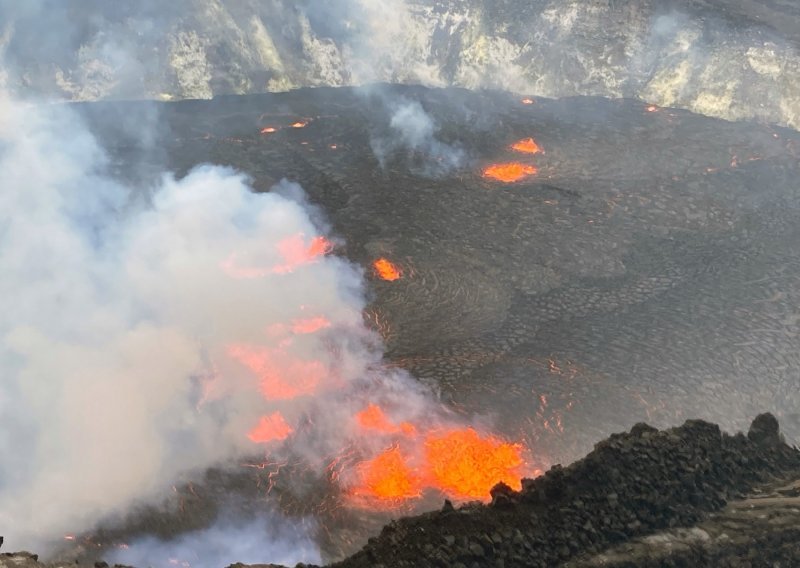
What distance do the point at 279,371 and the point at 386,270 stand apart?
5.66m

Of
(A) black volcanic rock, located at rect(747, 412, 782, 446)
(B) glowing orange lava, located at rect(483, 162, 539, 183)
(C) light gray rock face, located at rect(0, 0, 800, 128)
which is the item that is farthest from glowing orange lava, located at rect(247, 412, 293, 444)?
(C) light gray rock face, located at rect(0, 0, 800, 128)

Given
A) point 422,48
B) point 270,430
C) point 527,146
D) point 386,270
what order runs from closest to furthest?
point 270,430, point 386,270, point 527,146, point 422,48

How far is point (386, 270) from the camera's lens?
20.4 meters

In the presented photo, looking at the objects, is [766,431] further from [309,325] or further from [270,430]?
[309,325]

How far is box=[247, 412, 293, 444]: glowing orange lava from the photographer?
1434cm

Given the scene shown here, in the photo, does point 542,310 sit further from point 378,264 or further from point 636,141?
point 636,141

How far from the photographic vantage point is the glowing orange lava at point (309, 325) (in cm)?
1791

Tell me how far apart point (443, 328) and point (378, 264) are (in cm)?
412

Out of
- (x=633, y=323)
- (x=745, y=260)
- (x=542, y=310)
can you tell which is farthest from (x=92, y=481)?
(x=745, y=260)

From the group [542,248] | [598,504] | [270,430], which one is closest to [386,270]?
[542,248]

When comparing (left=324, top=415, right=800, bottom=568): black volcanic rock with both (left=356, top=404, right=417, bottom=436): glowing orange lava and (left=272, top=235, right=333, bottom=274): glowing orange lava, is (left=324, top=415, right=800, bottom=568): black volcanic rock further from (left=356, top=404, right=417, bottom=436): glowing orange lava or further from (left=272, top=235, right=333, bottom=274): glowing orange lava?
(left=272, top=235, right=333, bottom=274): glowing orange lava

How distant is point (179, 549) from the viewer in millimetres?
11711

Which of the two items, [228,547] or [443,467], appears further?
[443,467]

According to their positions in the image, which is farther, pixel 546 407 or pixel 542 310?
pixel 542 310
